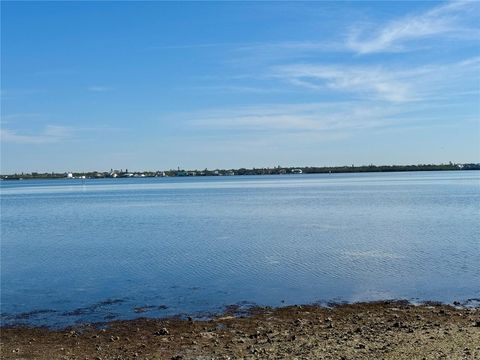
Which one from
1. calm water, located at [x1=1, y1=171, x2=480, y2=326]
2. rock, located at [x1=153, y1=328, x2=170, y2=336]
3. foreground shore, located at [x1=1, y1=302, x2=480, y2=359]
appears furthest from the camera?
calm water, located at [x1=1, y1=171, x2=480, y2=326]

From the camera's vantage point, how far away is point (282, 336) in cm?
1346

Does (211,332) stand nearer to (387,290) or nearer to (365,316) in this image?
(365,316)

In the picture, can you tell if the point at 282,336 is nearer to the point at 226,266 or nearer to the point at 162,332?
the point at 162,332

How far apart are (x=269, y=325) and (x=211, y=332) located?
1637 millimetres

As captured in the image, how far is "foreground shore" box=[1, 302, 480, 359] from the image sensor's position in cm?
1178

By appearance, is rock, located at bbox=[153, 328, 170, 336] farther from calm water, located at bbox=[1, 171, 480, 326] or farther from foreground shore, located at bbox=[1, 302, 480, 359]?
calm water, located at bbox=[1, 171, 480, 326]

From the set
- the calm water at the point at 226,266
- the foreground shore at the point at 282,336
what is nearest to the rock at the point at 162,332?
the foreground shore at the point at 282,336

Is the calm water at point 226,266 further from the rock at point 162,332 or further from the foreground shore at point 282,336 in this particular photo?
the rock at point 162,332

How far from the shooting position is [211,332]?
14.3 m

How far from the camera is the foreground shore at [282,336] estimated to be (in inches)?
464

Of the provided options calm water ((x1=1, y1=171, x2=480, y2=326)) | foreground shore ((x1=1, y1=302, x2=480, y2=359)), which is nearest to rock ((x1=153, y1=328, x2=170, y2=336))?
foreground shore ((x1=1, y1=302, x2=480, y2=359))

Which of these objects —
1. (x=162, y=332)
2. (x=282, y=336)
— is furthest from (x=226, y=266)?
(x=282, y=336)

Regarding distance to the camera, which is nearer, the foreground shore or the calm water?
the foreground shore

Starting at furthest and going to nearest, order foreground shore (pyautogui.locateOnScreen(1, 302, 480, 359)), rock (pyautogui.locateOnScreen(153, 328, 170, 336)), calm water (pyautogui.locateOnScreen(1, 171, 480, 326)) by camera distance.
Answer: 1. calm water (pyautogui.locateOnScreen(1, 171, 480, 326))
2. rock (pyautogui.locateOnScreen(153, 328, 170, 336))
3. foreground shore (pyautogui.locateOnScreen(1, 302, 480, 359))
